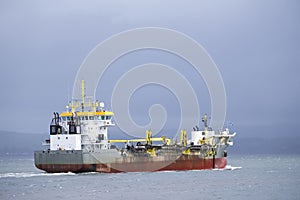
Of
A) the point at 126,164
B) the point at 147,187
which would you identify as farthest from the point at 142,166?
the point at 147,187

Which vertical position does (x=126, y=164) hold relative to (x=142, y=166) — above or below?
above

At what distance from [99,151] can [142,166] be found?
25.0 feet

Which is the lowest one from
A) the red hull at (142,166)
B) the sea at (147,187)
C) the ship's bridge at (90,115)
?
the sea at (147,187)

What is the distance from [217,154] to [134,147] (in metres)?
11.8

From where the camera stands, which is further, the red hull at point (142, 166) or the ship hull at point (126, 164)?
the red hull at point (142, 166)

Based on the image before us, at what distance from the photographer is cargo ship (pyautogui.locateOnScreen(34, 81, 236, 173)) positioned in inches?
2335

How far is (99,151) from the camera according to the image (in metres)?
59.5

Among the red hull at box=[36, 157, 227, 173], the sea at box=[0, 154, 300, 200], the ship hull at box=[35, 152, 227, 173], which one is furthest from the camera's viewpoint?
the red hull at box=[36, 157, 227, 173]

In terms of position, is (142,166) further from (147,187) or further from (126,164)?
(147,187)

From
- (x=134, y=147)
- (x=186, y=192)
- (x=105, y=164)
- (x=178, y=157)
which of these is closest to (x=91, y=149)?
(x=105, y=164)

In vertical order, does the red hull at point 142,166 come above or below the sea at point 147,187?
above

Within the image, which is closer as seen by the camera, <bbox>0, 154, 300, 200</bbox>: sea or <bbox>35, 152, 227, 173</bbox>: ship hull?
<bbox>0, 154, 300, 200</bbox>: sea

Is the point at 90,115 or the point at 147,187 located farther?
the point at 90,115

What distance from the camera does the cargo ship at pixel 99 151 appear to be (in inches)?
2335
